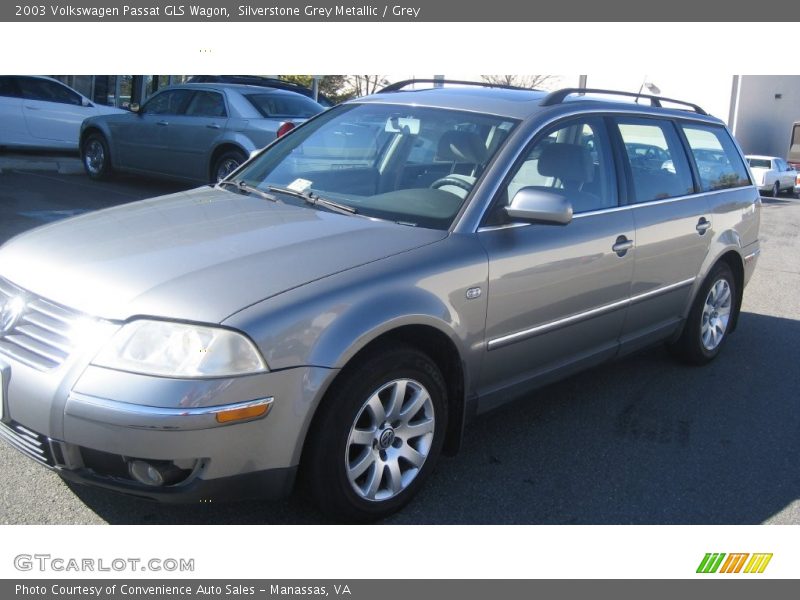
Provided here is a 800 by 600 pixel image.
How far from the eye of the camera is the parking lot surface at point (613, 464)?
3361 millimetres

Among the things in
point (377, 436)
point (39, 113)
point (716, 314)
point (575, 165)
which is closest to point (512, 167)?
point (575, 165)

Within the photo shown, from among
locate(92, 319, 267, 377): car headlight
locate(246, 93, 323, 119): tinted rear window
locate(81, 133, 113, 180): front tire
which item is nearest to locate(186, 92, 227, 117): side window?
locate(246, 93, 323, 119): tinted rear window

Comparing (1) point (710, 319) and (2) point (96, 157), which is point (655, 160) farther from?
(2) point (96, 157)

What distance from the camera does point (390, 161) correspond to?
4.16 metres

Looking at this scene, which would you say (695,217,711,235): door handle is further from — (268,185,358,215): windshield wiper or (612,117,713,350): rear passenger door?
(268,185,358,215): windshield wiper

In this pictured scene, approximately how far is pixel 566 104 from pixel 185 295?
2351mm

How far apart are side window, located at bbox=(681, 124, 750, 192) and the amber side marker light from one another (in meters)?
3.65

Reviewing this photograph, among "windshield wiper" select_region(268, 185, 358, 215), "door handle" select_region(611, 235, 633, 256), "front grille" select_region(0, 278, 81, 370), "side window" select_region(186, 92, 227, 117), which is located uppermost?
"side window" select_region(186, 92, 227, 117)

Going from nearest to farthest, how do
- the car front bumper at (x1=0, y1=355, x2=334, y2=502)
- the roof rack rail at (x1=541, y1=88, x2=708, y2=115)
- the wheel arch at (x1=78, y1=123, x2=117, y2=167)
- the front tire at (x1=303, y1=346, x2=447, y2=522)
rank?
the car front bumper at (x1=0, y1=355, x2=334, y2=502) → the front tire at (x1=303, y1=346, x2=447, y2=522) → the roof rack rail at (x1=541, y1=88, x2=708, y2=115) → the wheel arch at (x1=78, y1=123, x2=117, y2=167)

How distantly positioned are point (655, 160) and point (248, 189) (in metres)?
2.41

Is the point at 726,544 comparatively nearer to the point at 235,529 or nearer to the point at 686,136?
the point at 235,529

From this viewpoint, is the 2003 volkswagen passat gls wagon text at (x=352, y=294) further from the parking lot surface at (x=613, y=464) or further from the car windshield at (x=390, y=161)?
the parking lot surface at (x=613, y=464)

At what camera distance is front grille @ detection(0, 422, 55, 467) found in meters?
2.81

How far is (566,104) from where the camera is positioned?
14.0 feet
